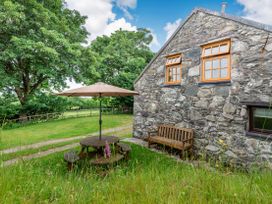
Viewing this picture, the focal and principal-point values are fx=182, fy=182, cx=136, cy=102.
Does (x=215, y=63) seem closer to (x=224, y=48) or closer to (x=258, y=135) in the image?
(x=224, y=48)

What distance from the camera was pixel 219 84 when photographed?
19.7 feet

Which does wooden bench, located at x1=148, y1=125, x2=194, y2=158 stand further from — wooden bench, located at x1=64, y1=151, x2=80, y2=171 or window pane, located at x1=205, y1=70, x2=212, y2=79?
wooden bench, located at x1=64, y1=151, x2=80, y2=171

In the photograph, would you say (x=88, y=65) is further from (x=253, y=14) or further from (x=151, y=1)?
(x=253, y=14)

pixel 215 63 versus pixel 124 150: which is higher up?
pixel 215 63

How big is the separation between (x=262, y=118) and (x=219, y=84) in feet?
5.21

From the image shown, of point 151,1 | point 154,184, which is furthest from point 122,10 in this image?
point 154,184

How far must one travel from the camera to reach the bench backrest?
6.91 meters

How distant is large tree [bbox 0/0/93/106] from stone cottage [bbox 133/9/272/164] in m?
8.75

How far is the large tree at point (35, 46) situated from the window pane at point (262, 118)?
12122mm

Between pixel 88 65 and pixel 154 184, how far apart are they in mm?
15531

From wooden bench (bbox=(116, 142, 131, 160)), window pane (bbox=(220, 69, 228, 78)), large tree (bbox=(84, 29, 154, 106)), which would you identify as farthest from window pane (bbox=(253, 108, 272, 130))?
large tree (bbox=(84, 29, 154, 106))

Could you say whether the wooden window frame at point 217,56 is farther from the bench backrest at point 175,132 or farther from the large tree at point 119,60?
the large tree at point 119,60

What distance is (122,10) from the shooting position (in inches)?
608

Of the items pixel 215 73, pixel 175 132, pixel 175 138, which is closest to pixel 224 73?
pixel 215 73
